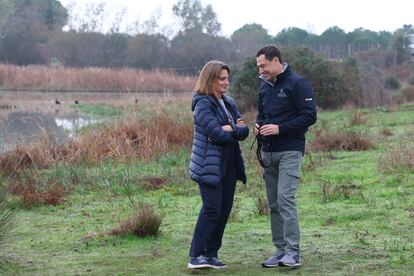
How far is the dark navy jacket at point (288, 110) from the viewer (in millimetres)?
5582

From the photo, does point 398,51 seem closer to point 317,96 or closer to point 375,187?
point 317,96

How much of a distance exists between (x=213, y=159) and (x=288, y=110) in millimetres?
696

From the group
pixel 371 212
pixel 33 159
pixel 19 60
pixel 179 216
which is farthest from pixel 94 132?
pixel 19 60

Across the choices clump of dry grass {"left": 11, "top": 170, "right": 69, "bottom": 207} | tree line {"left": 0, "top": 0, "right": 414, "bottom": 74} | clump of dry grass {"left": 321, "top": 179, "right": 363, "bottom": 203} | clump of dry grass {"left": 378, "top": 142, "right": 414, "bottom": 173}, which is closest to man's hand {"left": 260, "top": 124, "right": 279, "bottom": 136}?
clump of dry grass {"left": 321, "top": 179, "right": 363, "bottom": 203}

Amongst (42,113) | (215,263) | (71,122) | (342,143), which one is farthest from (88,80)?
(215,263)

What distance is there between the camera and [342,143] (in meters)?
14.5

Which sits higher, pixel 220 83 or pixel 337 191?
pixel 220 83

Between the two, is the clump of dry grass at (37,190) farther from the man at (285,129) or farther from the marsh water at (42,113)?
the marsh water at (42,113)

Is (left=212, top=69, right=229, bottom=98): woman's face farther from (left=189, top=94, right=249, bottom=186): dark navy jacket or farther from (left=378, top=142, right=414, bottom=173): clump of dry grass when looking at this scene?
(left=378, top=142, right=414, bottom=173): clump of dry grass

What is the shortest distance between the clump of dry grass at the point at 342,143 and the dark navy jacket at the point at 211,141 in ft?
29.0

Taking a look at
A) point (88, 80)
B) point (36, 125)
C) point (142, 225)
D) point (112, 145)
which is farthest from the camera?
point (88, 80)

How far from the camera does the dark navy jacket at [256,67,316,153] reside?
5582 mm

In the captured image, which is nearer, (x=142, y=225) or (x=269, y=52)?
(x=269, y=52)

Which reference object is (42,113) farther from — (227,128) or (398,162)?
(227,128)
